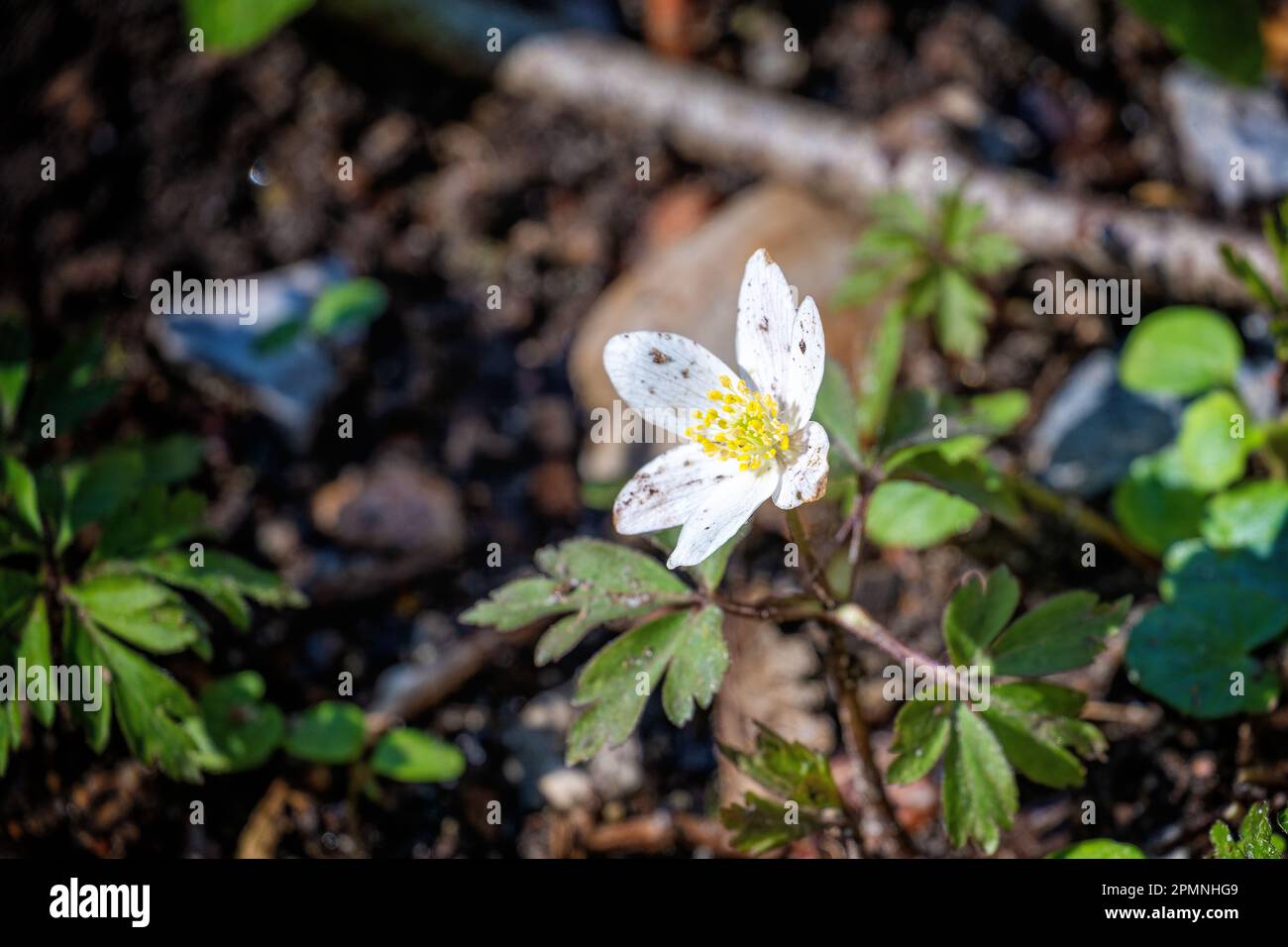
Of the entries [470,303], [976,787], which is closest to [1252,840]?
[976,787]

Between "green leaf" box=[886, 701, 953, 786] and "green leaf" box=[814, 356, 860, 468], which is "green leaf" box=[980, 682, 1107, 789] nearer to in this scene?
"green leaf" box=[886, 701, 953, 786]

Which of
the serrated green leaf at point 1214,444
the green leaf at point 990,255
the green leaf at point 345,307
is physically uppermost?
the green leaf at point 345,307

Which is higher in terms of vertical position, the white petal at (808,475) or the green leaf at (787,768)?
the white petal at (808,475)

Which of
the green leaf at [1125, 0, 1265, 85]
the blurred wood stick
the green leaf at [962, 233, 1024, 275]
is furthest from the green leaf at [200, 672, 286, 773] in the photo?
the green leaf at [1125, 0, 1265, 85]

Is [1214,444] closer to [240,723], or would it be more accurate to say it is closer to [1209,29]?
[1209,29]

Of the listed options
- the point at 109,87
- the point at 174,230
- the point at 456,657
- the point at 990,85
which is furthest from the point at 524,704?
the point at 109,87

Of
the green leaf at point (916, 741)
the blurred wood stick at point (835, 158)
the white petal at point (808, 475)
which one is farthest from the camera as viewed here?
the blurred wood stick at point (835, 158)

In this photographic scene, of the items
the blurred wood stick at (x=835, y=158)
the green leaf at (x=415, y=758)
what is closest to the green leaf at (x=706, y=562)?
the green leaf at (x=415, y=758)

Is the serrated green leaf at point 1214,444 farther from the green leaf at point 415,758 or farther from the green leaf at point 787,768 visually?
the green leaf at point 415,758
